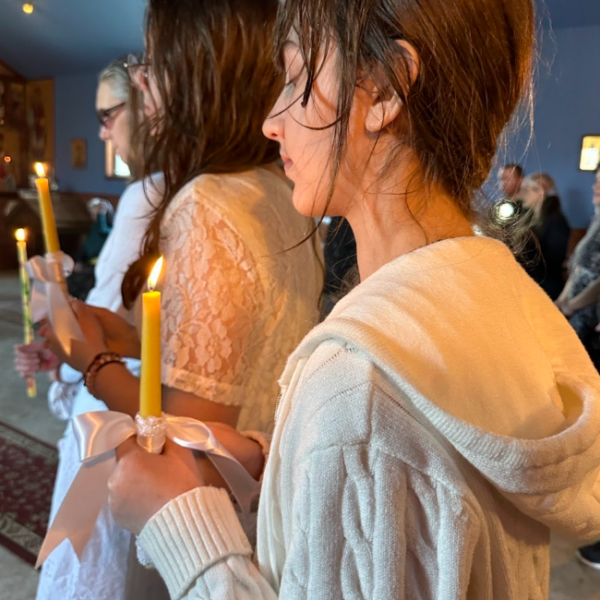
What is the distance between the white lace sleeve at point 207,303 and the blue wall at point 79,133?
7721 mm

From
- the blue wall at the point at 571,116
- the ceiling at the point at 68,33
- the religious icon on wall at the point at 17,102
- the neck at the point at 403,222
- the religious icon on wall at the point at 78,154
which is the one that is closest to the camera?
the neck at the point at 403,222

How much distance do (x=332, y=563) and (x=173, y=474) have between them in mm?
257

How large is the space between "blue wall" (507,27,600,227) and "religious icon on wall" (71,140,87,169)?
588 centimetres

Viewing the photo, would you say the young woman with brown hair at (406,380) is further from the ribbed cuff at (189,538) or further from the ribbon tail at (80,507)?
the ribbon tail at (80,507)

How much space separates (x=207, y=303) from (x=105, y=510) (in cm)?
37

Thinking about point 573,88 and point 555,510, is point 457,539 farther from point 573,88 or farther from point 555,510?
point 573,88

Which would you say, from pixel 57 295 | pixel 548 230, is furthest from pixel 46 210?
pixel 548 230

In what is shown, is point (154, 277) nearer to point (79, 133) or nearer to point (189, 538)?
point (189, 538)

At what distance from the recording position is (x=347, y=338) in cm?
48

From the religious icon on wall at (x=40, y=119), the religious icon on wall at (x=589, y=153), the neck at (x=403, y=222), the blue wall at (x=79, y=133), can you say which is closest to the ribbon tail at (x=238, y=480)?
the neck at (x=403, y=222)

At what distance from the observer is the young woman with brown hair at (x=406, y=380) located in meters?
0.48

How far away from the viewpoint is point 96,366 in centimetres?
97

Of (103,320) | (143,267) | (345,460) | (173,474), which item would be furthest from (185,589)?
(103,320)

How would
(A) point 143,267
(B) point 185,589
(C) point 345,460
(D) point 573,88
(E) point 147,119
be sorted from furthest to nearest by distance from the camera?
1. (D) point 573,88
2. (E) point 147,119
3. (A) point 143,267
4. (B) point 185,589
5. (C) point 345,460
